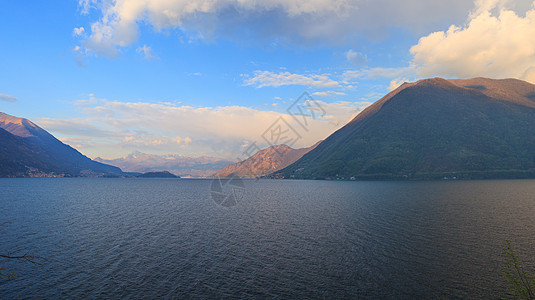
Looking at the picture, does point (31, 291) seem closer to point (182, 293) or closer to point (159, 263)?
point (159, 263)

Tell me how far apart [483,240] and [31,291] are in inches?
3327

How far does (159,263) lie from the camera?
151ft

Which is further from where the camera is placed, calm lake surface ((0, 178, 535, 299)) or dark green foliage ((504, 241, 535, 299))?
calm lake surface ((0, 178, 535, 299))

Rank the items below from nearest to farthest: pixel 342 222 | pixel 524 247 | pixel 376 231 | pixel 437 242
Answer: pixel 524 247, pixel 437 242, pixel 376 231, pixel 342 222

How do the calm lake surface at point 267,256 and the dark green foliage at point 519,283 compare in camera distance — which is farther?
the calm lake surface at point 267,256

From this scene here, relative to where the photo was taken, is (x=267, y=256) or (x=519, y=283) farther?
(x=267, y=256)

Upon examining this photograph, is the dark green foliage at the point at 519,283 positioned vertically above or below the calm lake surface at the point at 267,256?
above

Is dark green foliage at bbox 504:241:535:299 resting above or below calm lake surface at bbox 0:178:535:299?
above

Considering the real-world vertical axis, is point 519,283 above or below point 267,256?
above

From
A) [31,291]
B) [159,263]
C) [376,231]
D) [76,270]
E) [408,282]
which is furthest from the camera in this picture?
[376,231]

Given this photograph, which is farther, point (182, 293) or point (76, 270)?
point (76, 270)

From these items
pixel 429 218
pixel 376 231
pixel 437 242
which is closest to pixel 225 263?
pixel 376 231

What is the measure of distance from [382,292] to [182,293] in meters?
27.9

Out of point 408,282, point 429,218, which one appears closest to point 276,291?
point 408,282
